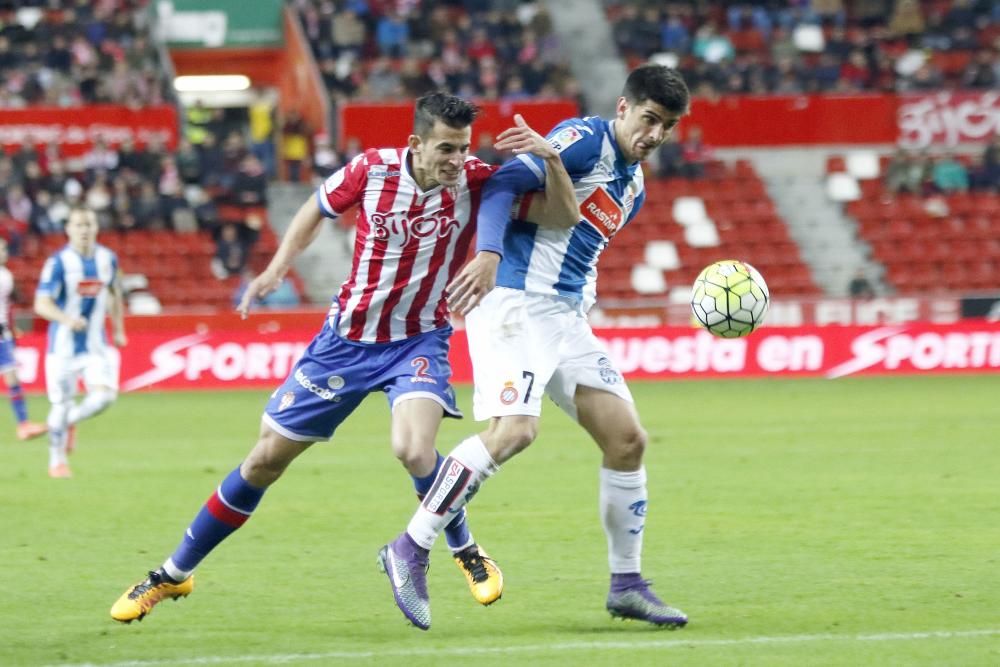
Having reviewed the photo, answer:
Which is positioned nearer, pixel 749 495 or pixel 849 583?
pixel 849 583

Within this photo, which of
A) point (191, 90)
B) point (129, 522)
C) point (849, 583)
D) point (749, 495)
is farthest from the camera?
point (191, 90)

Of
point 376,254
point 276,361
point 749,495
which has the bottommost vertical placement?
point 276,361

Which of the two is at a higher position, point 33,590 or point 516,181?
point 516,181

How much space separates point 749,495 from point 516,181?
5.13 metres

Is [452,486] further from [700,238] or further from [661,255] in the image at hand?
[700,238]

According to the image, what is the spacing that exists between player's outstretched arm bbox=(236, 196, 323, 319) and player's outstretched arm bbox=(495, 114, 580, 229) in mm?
909

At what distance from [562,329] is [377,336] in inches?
30.8

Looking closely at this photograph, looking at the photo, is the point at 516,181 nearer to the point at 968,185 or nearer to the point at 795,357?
the point at 795,357

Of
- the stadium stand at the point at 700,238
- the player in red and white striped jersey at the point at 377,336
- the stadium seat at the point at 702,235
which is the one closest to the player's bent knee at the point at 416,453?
the player in red and white striped jersey at the point at 377,336

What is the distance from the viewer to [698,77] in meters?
29.8

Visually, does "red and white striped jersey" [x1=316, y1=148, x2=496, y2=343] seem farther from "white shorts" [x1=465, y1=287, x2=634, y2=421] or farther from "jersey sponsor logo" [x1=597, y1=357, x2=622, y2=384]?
"jersey sponsor logo" [x1=597, y1=357, x2=622, y2=384]

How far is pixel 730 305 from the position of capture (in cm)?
714

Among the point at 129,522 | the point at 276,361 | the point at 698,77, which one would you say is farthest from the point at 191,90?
the point at 129,522

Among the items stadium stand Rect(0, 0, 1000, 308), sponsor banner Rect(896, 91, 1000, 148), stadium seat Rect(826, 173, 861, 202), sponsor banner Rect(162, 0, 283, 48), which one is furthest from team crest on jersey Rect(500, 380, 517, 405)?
sponsor banner Rect(162, 0, 283, 48)
